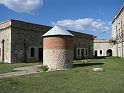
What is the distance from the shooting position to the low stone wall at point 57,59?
22.4 metres

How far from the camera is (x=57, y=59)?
22391 millimetres

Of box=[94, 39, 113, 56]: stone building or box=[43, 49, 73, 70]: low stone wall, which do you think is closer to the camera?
box=[43, 49, 73, 70]: low stone wall

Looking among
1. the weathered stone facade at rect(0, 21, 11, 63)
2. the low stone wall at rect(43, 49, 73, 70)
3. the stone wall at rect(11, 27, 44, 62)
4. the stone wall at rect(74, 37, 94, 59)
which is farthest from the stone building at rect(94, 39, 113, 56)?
the low stone wall at rect(43, 49, 73, 70)

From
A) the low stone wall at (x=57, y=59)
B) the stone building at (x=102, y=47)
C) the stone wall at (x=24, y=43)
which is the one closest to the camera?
the low stone wall at (x=57, y=59)

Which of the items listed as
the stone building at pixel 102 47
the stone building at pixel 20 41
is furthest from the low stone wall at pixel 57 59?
the stone building at pixel 102 47

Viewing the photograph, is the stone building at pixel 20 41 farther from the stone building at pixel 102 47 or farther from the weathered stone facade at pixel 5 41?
the stone building at pixel 102 47

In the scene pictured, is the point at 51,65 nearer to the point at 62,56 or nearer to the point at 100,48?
the point at 62,56

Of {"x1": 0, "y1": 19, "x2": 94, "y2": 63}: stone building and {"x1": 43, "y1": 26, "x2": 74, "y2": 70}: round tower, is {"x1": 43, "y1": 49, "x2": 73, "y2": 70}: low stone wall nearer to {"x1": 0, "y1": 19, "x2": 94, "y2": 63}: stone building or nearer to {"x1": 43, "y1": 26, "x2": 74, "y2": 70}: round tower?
{"x1": 43, "y1": 26, "x2": 74, "y2": 70}: round tower

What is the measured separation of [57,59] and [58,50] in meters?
0.86

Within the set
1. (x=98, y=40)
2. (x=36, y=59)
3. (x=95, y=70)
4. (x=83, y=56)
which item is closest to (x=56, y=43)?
(x=95, y=70)

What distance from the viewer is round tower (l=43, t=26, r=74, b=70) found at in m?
22.4

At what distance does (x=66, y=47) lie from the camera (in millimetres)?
22875

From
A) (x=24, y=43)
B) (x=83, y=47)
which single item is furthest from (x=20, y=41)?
(x=83, y=47)

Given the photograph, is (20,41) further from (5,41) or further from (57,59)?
(57,59)
